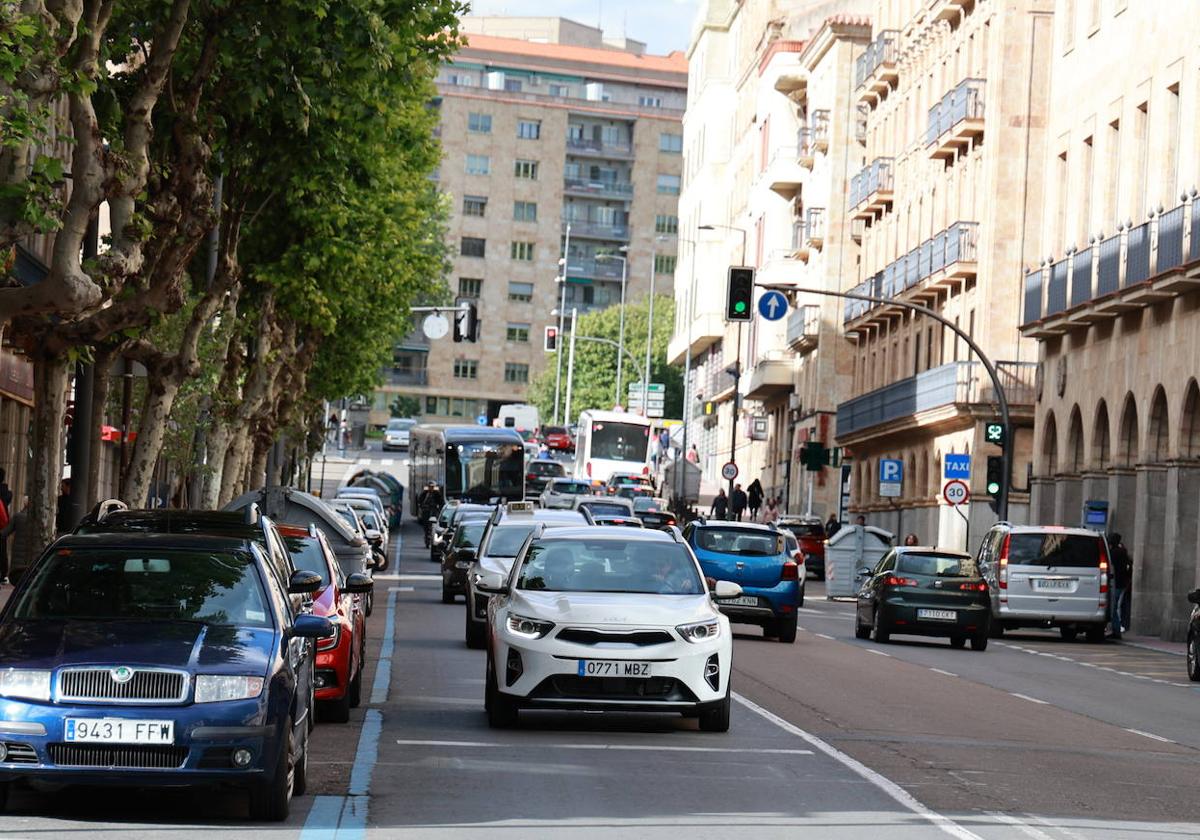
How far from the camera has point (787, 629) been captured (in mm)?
32938

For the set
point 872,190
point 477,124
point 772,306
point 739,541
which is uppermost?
point 477,124

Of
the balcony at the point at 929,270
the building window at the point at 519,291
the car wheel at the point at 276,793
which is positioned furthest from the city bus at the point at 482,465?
the building window at the point at 519,291

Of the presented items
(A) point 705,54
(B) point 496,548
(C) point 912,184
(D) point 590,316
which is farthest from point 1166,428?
(D) point 590,316

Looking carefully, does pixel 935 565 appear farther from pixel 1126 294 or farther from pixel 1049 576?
pixel 1126 294

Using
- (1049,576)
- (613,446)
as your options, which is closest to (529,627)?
(1049,576)

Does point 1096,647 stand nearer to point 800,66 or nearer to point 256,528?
point 256,528

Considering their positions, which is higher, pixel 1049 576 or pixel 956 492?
pixel 956 492

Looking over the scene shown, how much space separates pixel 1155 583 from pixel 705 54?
81275mm

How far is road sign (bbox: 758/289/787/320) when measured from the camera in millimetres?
70456

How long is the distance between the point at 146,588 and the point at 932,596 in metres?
23.8

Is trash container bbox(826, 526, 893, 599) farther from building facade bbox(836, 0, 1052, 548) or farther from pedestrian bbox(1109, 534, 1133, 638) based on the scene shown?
pedestrian bbox(1109, 534, 1133, 638)

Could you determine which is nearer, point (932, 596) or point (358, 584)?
point (358, 584)

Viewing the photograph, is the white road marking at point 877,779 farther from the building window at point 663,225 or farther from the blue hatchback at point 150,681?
the building window at point 663,225

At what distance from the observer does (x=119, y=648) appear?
37.3 feet
